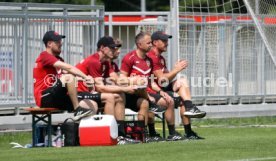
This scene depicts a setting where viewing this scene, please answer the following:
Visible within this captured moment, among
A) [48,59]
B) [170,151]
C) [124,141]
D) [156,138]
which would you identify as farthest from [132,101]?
[170,151]

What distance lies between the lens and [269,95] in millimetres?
25234

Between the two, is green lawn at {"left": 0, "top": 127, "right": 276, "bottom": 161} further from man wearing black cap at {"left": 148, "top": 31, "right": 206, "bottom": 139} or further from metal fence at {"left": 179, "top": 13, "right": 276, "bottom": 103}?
metal fence at {"left": 179, "top": 13, "right": 276, "bottom": 103}

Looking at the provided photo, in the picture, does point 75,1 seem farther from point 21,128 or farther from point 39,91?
point 39,91

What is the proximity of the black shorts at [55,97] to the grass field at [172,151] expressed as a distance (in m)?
0.83

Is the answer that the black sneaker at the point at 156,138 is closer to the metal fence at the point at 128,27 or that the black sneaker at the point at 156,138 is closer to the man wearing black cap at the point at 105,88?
the man wearing black cap at the point at 105,88

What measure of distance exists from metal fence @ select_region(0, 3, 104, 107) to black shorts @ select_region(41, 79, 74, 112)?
3.91 m

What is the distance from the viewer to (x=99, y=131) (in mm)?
14633

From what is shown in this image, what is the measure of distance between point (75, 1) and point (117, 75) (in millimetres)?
35896

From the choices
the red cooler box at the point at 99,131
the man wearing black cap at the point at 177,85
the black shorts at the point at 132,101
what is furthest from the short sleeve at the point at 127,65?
the red cooler box at the point at 99,131

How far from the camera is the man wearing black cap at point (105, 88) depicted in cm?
1520

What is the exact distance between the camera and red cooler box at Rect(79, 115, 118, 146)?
1459 cm

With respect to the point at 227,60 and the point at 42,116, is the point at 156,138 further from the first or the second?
the point at 227,60

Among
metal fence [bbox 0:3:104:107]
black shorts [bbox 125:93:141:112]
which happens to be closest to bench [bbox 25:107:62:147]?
black shorts [bbox 125:93:141:112]

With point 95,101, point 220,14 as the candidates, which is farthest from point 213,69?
point 95,101
